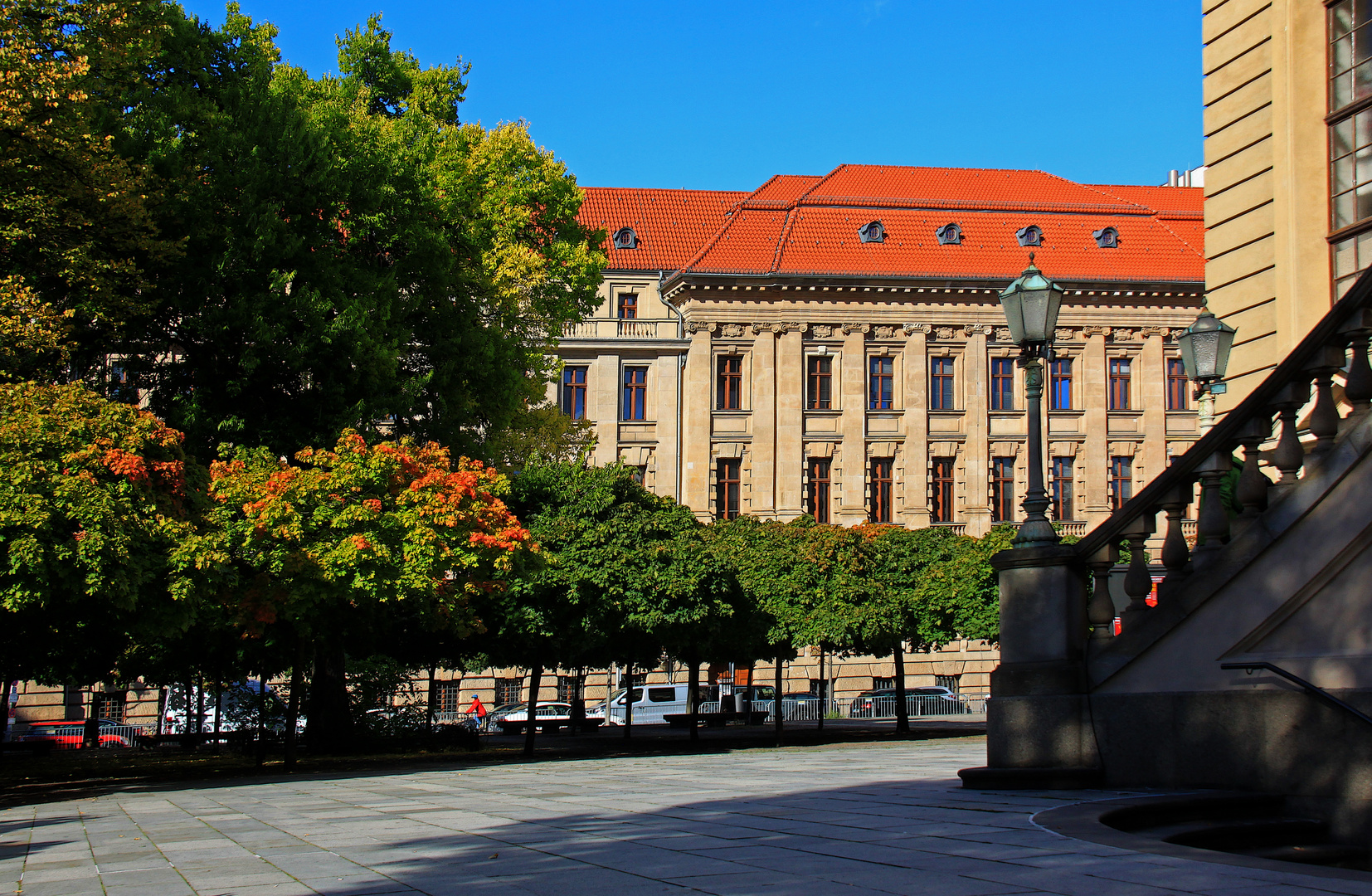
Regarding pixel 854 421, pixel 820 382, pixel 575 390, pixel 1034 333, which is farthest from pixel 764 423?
pixel 1034 333

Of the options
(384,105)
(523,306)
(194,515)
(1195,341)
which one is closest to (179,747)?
(523,306)

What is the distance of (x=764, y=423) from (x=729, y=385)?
2219 mm

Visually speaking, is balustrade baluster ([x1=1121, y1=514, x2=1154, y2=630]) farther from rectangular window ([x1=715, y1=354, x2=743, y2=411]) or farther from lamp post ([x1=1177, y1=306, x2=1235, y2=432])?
rectangular window ([x1=715, y1=354, x2=743, y2=411])

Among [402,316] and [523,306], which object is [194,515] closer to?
[402,316]

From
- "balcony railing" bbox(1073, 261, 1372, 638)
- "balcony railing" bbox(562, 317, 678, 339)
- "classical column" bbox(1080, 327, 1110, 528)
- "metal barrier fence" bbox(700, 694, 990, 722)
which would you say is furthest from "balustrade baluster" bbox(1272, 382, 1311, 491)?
"classical column" bbox(1080, 327, 1110, 528)

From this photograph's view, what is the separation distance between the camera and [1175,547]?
9547 mm

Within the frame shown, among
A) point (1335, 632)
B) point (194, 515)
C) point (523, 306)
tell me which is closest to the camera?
point (1335, 632)

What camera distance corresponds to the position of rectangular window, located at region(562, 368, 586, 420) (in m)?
50.7

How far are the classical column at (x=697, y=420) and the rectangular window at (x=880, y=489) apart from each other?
6.98 m

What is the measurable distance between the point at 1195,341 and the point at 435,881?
9655mm

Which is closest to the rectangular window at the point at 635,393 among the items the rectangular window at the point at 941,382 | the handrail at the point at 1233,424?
the rectangular window at the point at 941,382

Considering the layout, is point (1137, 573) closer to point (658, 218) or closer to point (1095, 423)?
point (1095, 423)

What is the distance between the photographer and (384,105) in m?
30.9

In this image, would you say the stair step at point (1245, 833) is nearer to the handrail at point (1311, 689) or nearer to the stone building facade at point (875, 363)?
the handrail at point (1311, 689)
